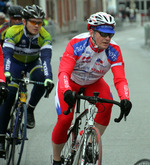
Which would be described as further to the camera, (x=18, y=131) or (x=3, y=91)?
(x=18, y=131)

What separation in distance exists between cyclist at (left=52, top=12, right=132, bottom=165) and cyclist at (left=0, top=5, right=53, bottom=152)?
29.7 inches

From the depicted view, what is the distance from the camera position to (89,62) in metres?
5.32

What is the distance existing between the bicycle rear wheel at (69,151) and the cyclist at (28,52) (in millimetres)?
757

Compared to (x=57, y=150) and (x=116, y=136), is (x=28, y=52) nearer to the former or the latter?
(x=57, y=150)

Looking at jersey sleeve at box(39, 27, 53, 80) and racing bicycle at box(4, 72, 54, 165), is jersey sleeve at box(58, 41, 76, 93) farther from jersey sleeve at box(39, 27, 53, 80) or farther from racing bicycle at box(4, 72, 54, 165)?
jersey sleeve at box(39, 27, 53, 80)

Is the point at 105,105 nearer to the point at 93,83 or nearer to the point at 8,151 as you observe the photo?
the point at 93,83

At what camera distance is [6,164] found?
6.30 m

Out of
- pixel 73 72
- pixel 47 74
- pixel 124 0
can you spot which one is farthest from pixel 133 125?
pixel 124 0

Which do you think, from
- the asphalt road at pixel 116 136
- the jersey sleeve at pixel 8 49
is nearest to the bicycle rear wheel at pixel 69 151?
the asphalt road at pixel 116 136

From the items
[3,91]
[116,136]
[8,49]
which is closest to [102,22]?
[3,91]

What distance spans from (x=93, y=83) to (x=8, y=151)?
60.3 inches

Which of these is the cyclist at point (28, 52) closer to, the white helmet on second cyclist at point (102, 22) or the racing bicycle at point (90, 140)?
the white helmet on second cyclist at point (102, 22)

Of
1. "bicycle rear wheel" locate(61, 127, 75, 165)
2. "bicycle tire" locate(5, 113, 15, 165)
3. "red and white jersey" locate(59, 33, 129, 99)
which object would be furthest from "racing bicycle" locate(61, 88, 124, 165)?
"bicycle tire" locate(5, 113, 15, 165)

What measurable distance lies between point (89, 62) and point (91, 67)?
68 mm
